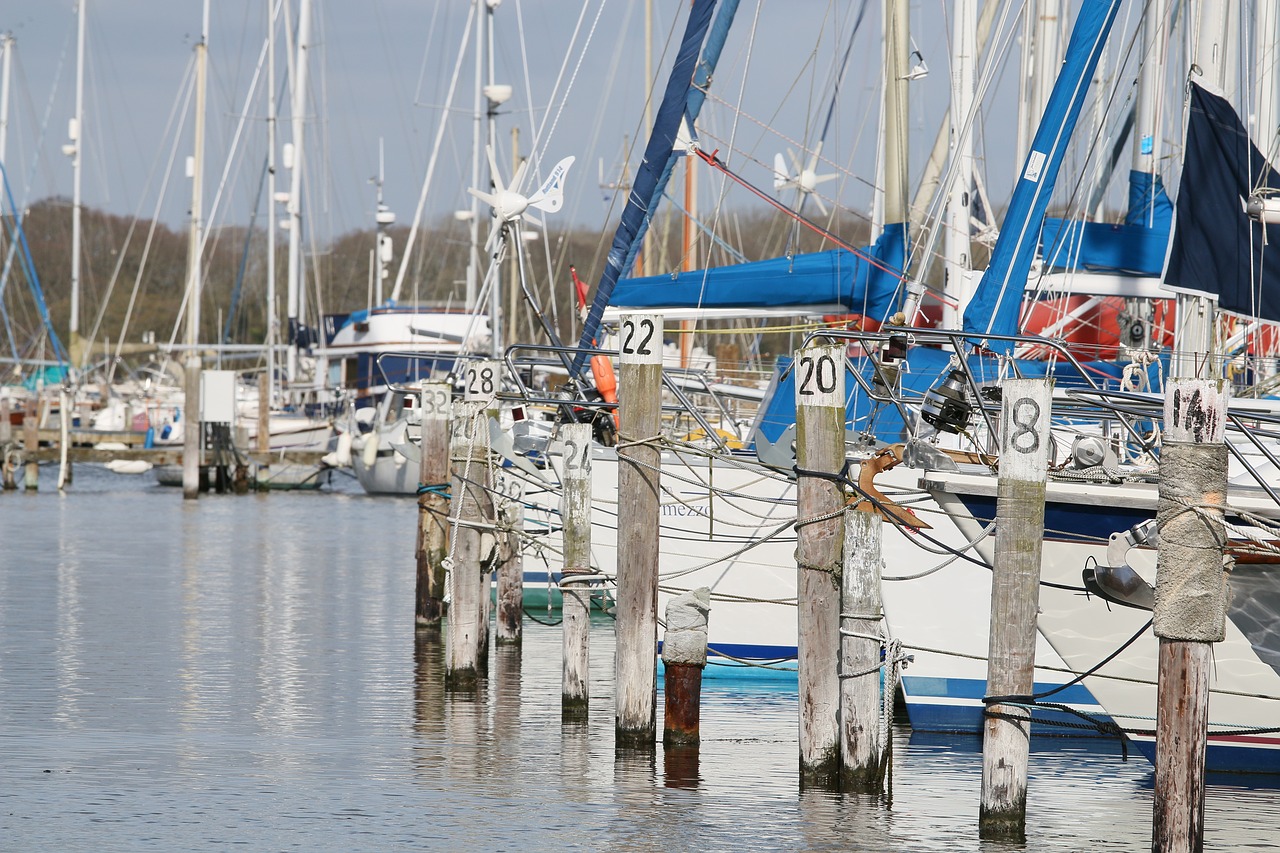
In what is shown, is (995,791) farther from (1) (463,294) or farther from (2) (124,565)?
(1) (463,294)

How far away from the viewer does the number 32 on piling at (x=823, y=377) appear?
10.6 meters

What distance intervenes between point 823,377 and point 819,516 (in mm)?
881

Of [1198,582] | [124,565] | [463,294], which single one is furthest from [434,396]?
[463,294]

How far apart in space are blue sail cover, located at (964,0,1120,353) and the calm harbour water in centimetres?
356

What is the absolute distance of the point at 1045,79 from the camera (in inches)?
795

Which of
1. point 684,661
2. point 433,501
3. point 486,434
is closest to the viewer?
point 684,661

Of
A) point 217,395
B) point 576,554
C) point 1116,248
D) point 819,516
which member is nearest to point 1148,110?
point 1116,248

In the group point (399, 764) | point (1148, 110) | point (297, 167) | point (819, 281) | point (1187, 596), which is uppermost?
point (297, 167)

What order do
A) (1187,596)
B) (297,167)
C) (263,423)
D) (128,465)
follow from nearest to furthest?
(1187,596)
(128,465)
(263,423)
(297,167)

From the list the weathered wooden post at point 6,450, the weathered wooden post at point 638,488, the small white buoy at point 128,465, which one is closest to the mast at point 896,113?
the weathered wooden post at point 638,488

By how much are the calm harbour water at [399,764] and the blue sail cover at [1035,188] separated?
11.7 ft

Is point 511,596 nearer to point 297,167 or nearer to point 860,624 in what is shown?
point 860,624

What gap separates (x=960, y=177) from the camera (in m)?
17.8

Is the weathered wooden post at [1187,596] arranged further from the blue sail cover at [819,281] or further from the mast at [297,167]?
the mast at [297,167]
